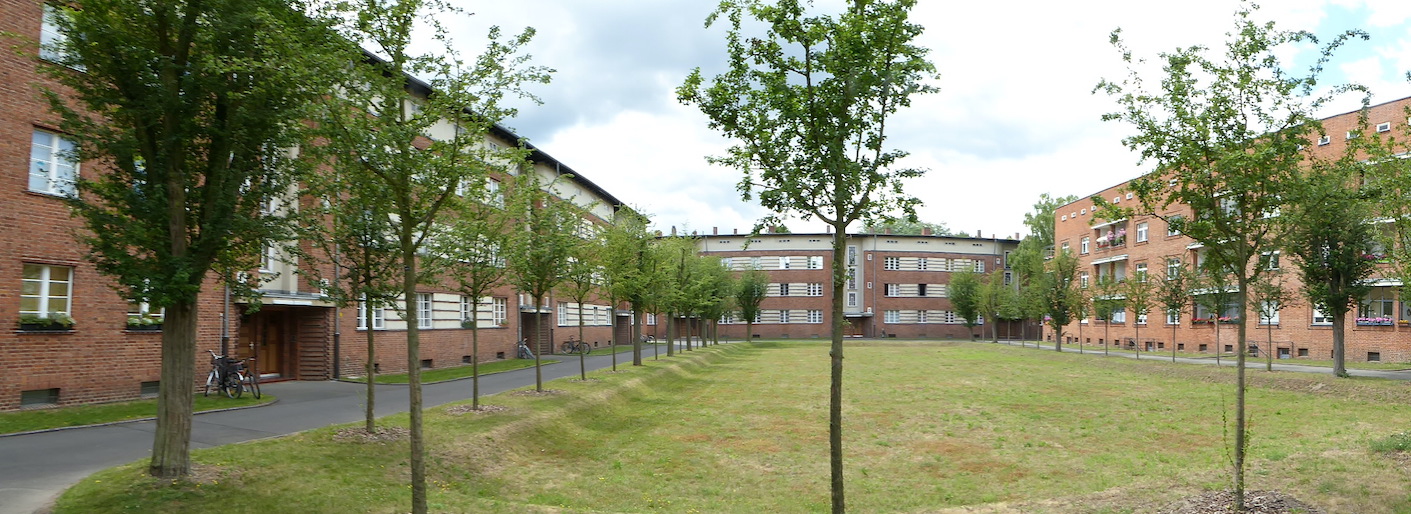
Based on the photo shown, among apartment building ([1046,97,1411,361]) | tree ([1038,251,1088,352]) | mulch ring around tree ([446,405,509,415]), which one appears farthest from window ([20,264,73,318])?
tree ([1038,251,1088,352])

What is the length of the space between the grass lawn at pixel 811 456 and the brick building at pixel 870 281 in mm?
57602

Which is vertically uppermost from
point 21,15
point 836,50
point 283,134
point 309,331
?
point 21,15

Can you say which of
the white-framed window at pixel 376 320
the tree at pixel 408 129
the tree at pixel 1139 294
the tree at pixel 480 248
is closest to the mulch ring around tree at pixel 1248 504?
the tree at pixel 408 129

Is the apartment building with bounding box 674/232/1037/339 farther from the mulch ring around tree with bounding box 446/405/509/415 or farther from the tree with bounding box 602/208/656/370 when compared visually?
the mulch ring around tree with bounding box 446/405/509/415

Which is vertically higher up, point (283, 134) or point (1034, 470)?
point (283, 134)

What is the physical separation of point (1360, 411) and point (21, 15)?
3046 centimetres

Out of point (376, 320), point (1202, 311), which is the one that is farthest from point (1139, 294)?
point (376, 320)

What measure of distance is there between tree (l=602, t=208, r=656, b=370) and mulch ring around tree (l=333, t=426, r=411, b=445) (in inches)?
471

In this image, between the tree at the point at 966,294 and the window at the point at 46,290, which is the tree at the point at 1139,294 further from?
the window at the point at 46,290

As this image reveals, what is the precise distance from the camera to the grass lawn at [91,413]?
1344cm

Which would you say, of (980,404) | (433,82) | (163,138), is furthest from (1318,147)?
(163,138)

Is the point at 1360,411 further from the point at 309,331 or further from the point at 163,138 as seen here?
the point at 309,331

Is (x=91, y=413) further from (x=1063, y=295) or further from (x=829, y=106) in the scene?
(x=1063, y=295)

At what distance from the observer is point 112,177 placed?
28.2 feet
